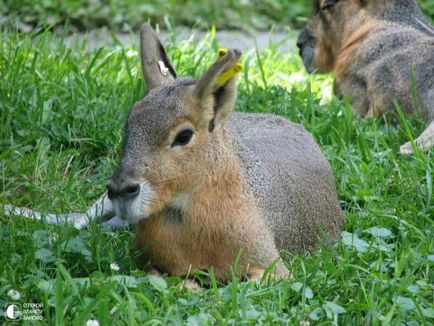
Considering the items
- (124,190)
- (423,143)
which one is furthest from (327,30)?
(124,190)

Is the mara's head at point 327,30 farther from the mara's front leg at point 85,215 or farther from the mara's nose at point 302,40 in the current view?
the mara's front leg at point 85,215

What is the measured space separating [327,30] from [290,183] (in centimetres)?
326

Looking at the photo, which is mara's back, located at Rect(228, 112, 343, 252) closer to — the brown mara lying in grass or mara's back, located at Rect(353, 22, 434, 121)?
the brown mara lying in grass

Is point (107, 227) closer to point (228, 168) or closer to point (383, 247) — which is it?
point (228, 168)

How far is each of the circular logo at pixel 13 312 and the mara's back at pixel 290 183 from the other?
3.97 ft

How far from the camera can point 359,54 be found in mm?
7707

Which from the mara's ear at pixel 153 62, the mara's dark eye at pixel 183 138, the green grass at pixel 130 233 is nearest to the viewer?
the green grass at pixel 130 233

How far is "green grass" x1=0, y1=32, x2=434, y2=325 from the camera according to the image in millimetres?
4055

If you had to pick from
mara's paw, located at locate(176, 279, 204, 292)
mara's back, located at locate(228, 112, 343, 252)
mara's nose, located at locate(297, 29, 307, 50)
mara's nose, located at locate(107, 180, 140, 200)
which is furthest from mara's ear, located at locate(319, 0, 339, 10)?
mara's nose, located at locate(107, 180, 140, 200)

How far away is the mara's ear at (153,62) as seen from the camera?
15.5 feet

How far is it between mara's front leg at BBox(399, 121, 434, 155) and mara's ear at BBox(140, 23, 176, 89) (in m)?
1.80

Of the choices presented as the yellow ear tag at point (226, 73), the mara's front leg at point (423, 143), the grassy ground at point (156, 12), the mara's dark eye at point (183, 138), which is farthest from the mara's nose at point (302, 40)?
the mara's dark eye at point (183, 138)

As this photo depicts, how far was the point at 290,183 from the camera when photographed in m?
5.03

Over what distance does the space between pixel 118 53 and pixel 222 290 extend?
3698mm
